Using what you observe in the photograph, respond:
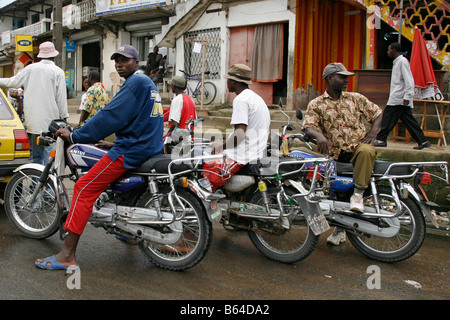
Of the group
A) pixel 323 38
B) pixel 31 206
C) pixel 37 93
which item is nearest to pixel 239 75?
pixel 31 206

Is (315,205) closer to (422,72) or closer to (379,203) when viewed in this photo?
(379,203)

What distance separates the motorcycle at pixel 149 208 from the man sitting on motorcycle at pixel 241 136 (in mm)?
394

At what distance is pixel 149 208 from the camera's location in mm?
3598

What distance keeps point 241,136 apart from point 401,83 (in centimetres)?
446

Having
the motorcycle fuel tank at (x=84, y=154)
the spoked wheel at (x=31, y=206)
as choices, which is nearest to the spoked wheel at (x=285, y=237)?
the motorcycle fuel tank at (x=84, y=154)

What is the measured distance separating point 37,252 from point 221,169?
6.37ft

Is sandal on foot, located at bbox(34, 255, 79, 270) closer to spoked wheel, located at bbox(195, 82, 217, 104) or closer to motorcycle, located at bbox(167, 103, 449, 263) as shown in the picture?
motorcycle, located at bbox(167, 103, 449, 263)

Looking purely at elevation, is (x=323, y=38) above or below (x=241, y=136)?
above

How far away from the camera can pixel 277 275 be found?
3.53 m

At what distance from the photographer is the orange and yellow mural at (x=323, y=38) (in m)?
11.4

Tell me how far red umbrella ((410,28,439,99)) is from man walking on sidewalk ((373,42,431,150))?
512 mm

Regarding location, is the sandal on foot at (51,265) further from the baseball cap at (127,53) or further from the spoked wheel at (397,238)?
the spoked wheel at (397,238)
